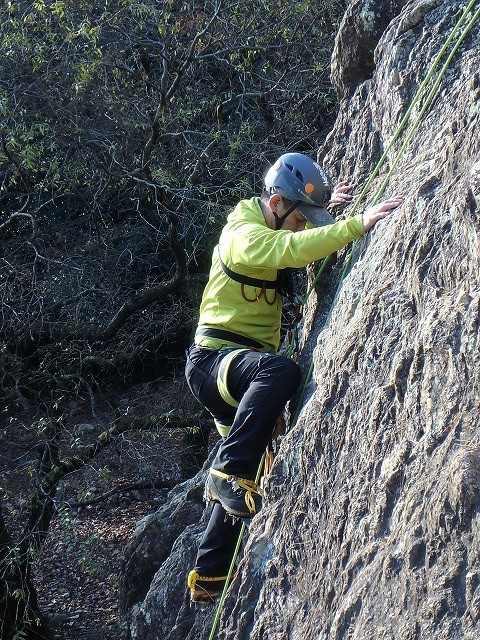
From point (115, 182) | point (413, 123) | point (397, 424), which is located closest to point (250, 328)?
point (413, 123)

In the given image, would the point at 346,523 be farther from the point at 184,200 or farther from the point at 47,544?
the point at 47,544

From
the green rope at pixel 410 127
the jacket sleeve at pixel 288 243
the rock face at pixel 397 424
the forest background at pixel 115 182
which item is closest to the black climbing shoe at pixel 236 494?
the rock face at pixel 397 424

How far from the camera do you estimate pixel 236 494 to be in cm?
440

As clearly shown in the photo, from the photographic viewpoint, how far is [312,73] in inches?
338

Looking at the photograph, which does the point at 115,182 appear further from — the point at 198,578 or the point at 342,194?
the point at 198,578

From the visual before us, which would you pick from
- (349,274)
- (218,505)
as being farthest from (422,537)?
(218,505)

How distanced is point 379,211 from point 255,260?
66cm

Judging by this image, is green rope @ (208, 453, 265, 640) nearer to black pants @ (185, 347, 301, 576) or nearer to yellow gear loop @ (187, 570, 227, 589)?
black pants @ (185, 347, 301, 576)

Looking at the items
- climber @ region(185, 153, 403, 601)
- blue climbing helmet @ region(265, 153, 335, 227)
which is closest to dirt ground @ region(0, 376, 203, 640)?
climber @ region(185, 153, 403, 601)

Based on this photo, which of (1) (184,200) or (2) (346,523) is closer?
(2) (346,523)

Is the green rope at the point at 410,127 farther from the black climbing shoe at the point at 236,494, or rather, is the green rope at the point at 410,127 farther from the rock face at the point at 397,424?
the black climbing shoe at the point at 236,494

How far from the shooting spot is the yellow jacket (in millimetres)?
4070

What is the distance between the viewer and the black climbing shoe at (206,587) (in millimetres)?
4801

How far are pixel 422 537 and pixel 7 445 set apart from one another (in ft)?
25.0
